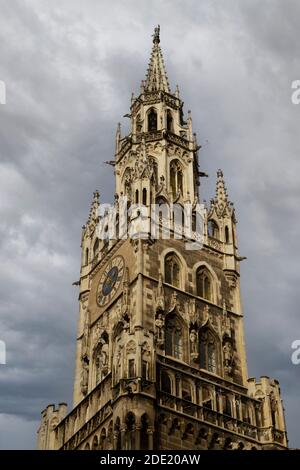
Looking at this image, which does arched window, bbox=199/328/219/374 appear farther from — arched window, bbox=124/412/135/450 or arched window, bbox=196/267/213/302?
arched window, bbox=124/412/135/450

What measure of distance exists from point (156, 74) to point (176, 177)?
11115 mm

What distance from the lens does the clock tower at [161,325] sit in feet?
125

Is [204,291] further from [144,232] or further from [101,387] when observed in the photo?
[101,387]

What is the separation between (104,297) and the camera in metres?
46.8

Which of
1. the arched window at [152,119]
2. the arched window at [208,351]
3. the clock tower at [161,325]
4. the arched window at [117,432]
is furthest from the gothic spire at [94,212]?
the arched window at [117,432]

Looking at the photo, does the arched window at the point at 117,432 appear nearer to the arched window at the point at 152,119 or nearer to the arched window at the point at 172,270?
the arched window at the point at 172,270

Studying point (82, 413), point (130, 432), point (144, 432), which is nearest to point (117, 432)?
point (130, 432)

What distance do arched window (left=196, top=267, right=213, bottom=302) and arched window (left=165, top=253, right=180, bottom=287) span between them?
1.41 m

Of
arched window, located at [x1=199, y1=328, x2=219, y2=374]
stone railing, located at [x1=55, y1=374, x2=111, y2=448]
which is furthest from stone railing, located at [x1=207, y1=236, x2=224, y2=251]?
stone railing, located at [x1=55, y1=374, x2=111, y2=448]

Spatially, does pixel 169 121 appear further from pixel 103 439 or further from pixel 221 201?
pixel 103 439

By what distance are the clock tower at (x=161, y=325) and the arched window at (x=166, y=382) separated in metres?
0.06
